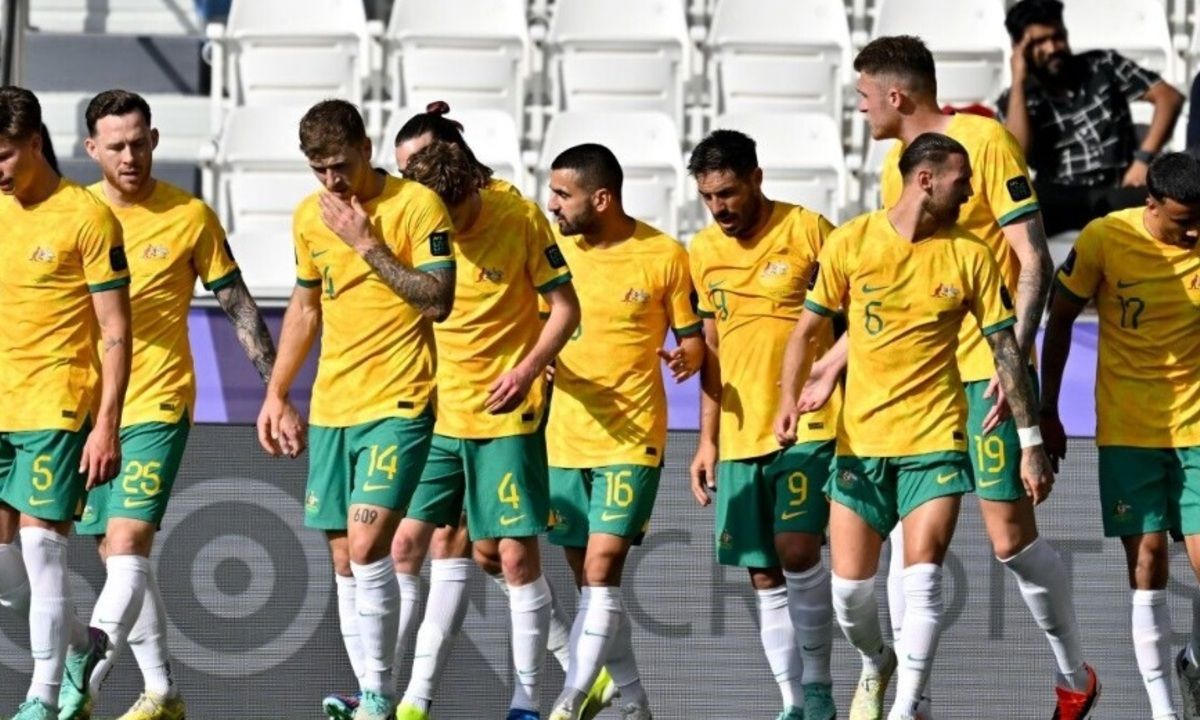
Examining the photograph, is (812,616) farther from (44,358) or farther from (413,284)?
(44,358)

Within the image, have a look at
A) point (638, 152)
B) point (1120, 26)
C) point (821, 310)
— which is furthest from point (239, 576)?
point (1120, 26)

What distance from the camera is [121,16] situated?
563 inches

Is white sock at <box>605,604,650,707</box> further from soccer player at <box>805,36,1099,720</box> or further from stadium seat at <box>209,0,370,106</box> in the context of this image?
stadium seat at <box>209,0,370,106</box>

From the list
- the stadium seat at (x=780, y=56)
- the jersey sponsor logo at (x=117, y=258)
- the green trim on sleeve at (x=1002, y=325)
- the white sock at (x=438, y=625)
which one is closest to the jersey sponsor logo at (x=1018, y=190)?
the green trim on sleeve at (x=1002, y=325)

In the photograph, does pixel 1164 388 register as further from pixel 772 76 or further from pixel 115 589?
pixel 772 76

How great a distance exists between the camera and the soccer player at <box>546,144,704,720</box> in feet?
26.4

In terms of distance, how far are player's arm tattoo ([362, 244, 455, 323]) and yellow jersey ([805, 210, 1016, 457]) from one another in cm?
130

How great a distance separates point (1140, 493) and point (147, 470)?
3.49 m

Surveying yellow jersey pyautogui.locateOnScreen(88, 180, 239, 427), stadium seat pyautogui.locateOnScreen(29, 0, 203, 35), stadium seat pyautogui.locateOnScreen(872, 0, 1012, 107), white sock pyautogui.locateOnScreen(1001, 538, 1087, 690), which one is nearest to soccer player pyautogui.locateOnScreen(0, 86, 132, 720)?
yellow jersey pyautogui.locateOnScreen(88, 180, 239, 427)

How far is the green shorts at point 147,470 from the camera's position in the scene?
786 centimetres

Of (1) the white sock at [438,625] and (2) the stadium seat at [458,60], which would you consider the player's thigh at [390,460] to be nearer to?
(1) the white sock at [438,625]

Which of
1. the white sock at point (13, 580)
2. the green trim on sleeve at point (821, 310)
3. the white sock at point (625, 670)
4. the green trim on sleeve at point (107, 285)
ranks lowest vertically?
the white sock at point (625, 670)

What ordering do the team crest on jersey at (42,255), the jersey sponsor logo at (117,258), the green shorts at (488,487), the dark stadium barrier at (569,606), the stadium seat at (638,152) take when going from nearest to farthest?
the jersey sponsor logo at (117,258) < the team crest on jersey at (42,255) < the green shorts at (488,487) < the dark stadium barrier at (569,606) < the stadium seat at (638,152)

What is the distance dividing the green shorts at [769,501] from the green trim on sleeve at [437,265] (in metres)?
1.44
